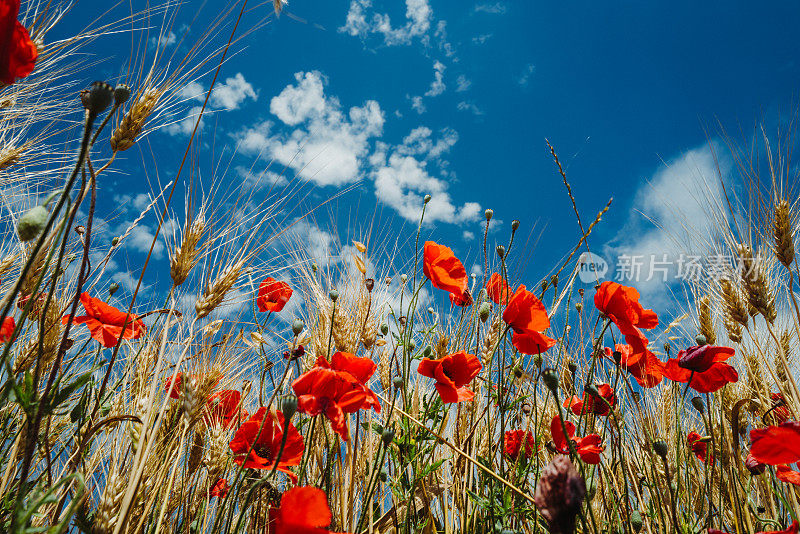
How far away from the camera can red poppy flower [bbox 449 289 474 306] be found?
1630mm

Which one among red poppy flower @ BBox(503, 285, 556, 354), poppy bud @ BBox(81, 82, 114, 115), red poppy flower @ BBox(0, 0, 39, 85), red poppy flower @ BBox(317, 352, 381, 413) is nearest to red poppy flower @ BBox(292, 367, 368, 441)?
red poppy flower @ BBox(317, 352, 381, 413)

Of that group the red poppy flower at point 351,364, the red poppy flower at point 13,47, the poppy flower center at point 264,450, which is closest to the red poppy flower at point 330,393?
the red poppy flower at point 351,364

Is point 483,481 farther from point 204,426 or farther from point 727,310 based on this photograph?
point 727,310

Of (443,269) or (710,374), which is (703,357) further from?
(443,269)

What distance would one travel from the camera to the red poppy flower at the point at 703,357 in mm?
1323

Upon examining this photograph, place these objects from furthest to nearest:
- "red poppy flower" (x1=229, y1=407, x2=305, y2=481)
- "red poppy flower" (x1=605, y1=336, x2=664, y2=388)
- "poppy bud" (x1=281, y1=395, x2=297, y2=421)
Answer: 1. "red poppy flower" (x1=605, y1=336, x2=664, y2=388)
2. "red poppy flower" (x1=229, y1=407, x2=305, y2=481)
3. "poppy bud" (x1=281, y1=395, x2=297, y2=421)

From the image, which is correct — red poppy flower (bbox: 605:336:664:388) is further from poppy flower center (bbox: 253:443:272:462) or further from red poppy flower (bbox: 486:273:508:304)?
poppy flower center (bbox: 253:443:272:462)

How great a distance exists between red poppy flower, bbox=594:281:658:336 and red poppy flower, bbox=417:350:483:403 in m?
0.44

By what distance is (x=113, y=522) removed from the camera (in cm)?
94

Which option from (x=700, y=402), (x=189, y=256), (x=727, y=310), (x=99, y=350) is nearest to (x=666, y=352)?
(x=727, y=310)

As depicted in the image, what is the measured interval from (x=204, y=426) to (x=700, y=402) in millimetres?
1791

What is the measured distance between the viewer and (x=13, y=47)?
0.75m

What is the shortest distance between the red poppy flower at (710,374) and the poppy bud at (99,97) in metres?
1.58

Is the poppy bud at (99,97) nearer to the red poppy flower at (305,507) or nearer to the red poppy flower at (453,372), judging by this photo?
the red poppy flower at (305,507)
